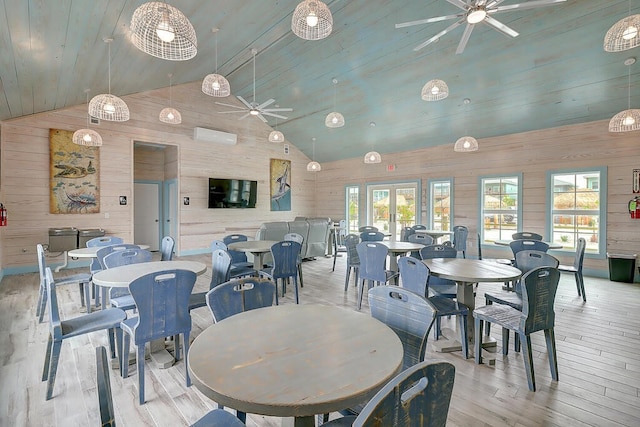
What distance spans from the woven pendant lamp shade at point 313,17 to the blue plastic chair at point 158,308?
96.1 inches

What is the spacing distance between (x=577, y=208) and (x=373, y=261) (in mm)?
5078

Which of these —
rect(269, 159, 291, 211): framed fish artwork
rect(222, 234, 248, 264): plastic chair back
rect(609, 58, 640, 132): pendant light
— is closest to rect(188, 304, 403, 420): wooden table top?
rect(222, 234, 248, 264): plastic chair back

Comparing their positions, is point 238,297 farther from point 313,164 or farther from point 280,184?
point 280,184

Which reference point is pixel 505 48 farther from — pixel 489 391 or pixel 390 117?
pixel 489 391

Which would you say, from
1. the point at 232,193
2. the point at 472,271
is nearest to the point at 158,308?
the point at 472,271

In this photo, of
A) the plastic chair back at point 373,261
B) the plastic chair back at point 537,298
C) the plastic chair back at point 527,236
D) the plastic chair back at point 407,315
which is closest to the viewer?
the plastic chair back at point 407,315

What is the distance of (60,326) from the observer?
7.38 ft

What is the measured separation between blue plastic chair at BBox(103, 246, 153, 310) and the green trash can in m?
7.51

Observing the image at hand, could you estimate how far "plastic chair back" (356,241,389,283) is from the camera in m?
3.88

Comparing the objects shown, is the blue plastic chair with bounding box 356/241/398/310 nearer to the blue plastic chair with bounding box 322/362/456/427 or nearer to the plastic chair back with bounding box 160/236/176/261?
the plastic chair back with bounding box 160/236/176/261

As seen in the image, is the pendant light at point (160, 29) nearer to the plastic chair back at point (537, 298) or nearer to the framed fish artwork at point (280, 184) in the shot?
the plastic chair back at point (537, 298)

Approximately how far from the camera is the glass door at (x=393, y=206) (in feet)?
29.2

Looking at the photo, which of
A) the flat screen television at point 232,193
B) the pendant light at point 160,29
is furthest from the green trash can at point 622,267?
the flat screen television at point 232,193

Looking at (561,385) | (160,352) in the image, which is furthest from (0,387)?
(561,385)
